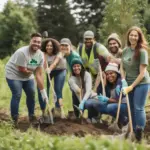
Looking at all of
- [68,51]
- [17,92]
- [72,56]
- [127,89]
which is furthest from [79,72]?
[127,89]

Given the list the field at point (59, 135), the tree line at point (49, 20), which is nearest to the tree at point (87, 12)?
the tree line at point (49, 20)

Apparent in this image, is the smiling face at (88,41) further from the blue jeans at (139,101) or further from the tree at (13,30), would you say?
the tree at (13,30)

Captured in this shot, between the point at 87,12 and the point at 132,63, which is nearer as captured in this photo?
the point at 132,63

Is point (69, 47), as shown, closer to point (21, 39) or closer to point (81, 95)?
point (81, 95)

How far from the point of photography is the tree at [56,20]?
3975cm

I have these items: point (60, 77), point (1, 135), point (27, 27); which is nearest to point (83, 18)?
point (27, 27)

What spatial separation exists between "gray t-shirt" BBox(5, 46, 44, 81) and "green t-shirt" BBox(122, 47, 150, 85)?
5.64 feet

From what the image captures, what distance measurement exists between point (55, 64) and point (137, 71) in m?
2.18

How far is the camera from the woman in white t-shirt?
9273 mm

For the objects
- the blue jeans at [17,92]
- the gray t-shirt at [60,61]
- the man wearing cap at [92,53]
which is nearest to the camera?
the blue jeans at [17,92]

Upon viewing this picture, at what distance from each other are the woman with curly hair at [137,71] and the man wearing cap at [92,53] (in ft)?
4.17

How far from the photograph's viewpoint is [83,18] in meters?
40.3

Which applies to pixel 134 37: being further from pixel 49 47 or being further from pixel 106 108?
pixel 49 47

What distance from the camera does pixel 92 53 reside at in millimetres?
8984
